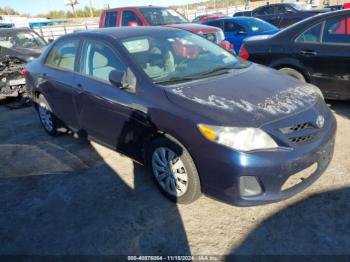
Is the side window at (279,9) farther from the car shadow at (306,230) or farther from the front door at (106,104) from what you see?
the car shadow at (306,230)

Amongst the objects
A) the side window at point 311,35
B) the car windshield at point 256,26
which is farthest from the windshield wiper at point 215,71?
the car windshield at point 256,26

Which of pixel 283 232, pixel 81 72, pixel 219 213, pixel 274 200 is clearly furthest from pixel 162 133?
pixel 81 72

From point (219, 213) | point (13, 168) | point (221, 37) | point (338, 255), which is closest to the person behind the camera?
point (338, 255)

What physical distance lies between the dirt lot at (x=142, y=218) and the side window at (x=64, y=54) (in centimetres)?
136

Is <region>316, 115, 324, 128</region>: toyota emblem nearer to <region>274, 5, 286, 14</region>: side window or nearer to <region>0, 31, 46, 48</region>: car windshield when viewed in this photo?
<region>0, 31, 46, 48</region>: car windshield

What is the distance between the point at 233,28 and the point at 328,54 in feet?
18.8

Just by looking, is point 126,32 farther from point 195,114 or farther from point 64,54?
point 195,114

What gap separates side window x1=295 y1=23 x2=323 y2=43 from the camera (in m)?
5.23

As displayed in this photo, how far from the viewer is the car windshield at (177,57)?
349cm

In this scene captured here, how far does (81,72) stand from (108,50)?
55cm

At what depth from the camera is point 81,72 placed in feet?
13.4

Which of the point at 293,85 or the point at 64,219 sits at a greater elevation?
the point at 293,85

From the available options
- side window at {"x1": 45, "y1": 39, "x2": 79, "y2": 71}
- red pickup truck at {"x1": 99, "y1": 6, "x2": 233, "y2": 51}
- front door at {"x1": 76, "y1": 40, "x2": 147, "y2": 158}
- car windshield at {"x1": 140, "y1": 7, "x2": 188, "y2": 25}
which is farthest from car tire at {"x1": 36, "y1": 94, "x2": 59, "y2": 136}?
car windshield at {"x1": 140, "y1": 7, "x2": 188, "y2": 25}

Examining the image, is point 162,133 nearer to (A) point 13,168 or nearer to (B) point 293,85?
(B) point 293,85
